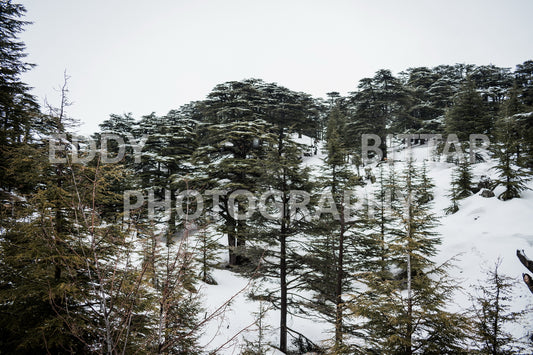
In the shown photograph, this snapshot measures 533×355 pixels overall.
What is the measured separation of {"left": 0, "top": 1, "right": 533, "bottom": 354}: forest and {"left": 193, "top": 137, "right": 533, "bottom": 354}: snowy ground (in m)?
0.44

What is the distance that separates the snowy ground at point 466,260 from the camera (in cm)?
996

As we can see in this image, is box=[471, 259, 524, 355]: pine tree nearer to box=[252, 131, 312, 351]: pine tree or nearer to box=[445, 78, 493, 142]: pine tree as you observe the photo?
box=[252, 131, 312, 351]: pine tree

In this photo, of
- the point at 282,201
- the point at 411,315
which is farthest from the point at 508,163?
the point at 411,315

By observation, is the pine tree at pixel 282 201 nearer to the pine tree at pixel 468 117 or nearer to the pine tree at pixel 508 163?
the pine tree at pixel 508 163

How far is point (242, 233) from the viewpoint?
9.32 m

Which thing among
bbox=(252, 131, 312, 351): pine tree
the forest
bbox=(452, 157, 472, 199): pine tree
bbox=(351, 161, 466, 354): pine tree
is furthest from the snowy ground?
bbox=(351, 161, 466, 354): pine tree

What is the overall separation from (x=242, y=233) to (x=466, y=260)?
13100 millimetres

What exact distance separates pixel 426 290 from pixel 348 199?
5.30m

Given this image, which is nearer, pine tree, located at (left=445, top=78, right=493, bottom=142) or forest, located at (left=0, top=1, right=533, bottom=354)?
forest, located at (left=0, top=1, right=533, bottom=354)

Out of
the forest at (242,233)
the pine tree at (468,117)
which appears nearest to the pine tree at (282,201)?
the forest at (242,233)

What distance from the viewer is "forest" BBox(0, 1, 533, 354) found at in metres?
3.86

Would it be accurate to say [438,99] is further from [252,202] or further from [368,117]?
[252,202]

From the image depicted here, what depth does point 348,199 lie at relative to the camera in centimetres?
959

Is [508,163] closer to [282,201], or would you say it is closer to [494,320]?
[494,320]
